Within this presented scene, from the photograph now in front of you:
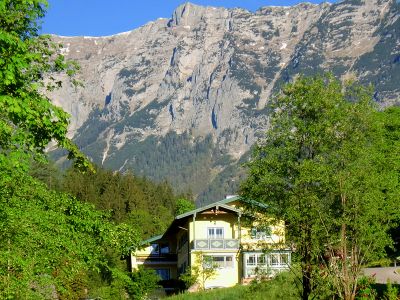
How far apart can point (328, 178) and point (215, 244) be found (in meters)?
39.5

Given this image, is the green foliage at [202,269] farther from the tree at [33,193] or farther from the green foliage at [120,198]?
the tree at [33,193]

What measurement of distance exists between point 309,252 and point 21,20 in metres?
14.4

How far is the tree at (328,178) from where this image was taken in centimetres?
2217

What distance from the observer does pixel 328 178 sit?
2252 centimetres

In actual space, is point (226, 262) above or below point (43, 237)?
above

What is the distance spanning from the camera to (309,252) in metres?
23.1

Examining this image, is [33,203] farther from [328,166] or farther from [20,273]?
[328,166]

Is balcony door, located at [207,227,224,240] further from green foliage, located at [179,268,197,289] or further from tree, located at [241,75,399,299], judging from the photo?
tree, located at [241,75,399,299]

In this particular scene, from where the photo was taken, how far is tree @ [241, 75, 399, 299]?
22.2 metres

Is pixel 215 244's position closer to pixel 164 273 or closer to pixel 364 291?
pixel 164 273

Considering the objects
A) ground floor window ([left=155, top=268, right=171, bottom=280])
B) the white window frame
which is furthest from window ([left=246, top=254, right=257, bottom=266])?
ground floor window ([left=155, top=268, right=171, bottom=280])

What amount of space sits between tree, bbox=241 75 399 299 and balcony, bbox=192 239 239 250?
35631 millimetres

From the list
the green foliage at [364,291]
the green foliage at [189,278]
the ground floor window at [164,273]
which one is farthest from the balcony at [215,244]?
the green foliage at [364,291]

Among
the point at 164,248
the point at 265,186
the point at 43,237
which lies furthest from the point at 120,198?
the point at 43,237
